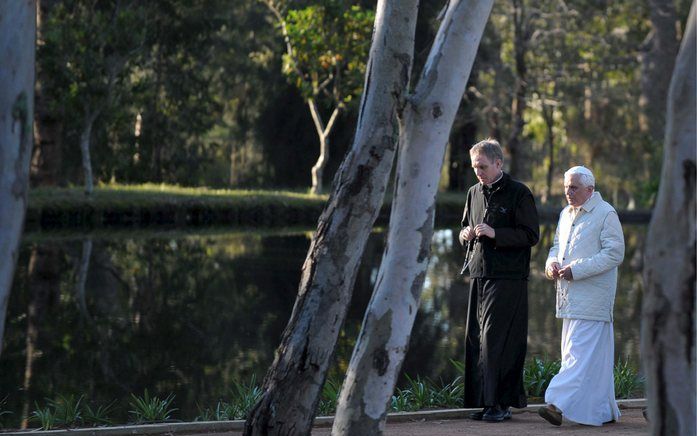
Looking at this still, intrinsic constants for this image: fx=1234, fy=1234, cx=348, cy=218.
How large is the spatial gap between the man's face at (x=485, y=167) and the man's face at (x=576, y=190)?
18.3 inches

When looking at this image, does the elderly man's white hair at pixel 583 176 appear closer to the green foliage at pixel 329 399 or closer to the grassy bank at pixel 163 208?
the green foliage at pixel 329 399

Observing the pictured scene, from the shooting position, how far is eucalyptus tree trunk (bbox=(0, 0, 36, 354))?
187 inches

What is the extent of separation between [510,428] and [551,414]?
11.1 inches

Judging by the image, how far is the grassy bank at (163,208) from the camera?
29.7 metres

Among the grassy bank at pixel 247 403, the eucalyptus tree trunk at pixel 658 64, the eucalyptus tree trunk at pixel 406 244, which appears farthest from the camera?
Result: the eucalyptus tree trunk at pixel 658 64

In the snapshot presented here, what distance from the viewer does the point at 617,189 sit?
52.2m

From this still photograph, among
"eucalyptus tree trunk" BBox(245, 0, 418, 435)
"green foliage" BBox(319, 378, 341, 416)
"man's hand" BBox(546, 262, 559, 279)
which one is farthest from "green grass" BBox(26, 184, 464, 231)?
"eucalyptus tree trunk" BBox(245, 0, 418, 435)

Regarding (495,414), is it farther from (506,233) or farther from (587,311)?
(506,233)

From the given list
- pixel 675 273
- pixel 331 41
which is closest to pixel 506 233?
pixel 675 273

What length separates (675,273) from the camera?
4.64 metres

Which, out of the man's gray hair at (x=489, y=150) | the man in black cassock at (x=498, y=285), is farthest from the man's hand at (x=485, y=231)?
the man's gray hair at (x=489, y=150)

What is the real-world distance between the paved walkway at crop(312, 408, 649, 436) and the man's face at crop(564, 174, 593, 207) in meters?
1.47

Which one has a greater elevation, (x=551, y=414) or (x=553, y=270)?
(x=553, y=270)

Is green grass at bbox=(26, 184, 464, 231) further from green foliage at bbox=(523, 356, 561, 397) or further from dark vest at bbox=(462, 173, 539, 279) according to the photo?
dark vest at bbox=(462, 173, 539, 279)
